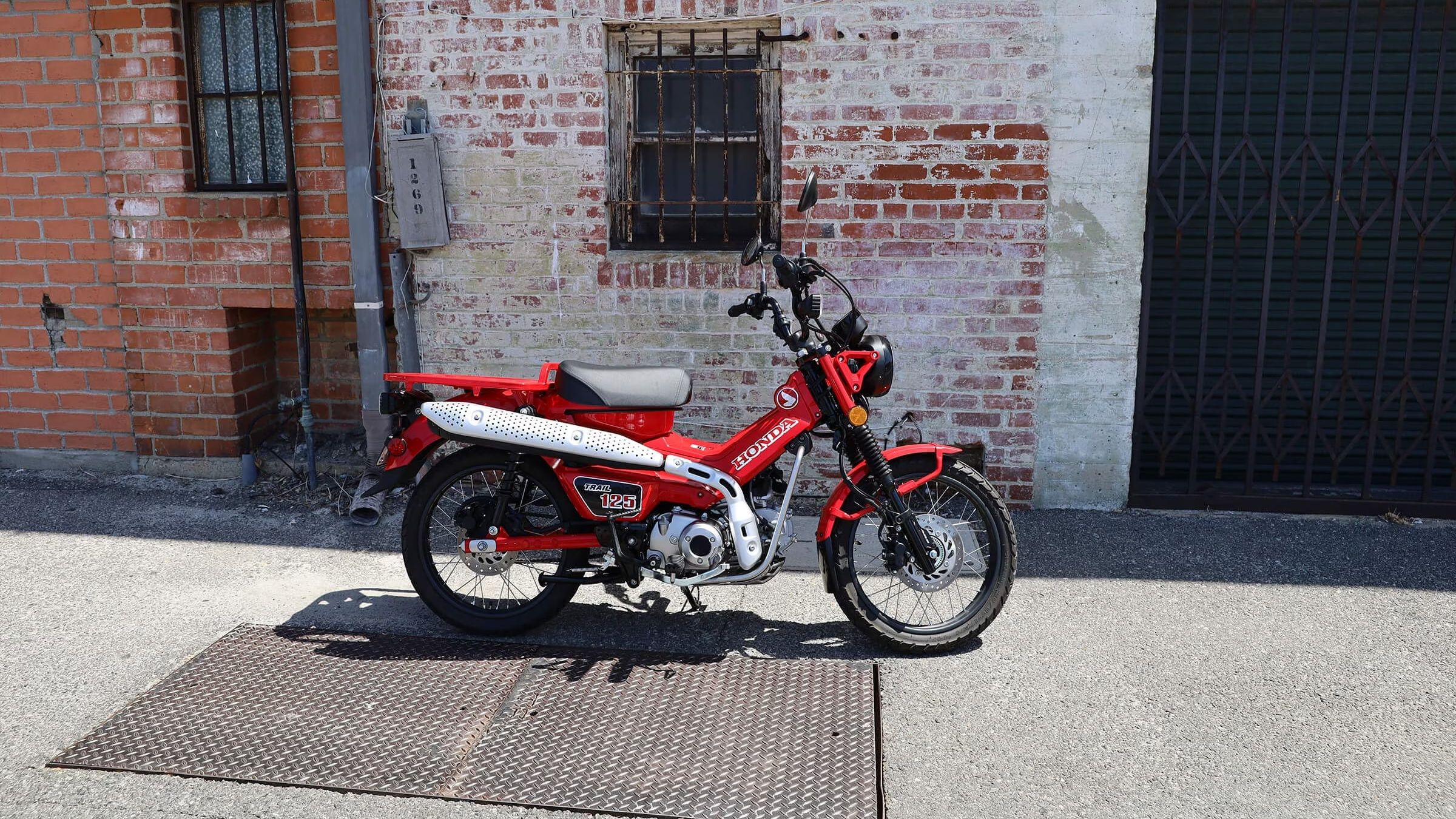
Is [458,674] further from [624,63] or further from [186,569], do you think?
[624,63]

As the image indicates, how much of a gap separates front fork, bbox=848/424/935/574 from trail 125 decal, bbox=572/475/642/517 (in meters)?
0.81

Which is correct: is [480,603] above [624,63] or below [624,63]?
below

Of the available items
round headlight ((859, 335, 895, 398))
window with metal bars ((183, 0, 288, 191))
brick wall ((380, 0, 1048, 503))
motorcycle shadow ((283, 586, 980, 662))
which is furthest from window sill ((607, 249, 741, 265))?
window with metal bars ((183, 0, 288, 191))

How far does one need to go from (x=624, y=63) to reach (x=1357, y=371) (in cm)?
385

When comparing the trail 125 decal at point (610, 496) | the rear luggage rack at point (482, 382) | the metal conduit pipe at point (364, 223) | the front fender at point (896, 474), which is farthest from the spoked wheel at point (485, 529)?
the metal conduit pipe at point (364, 223)

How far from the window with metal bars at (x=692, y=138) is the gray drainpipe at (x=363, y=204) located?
1160mm

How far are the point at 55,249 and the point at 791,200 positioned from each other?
12.7 feet

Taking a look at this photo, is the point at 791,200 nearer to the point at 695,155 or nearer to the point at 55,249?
the point at 695,155

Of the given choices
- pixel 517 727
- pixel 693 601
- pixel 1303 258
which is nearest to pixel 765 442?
pixel 693 601

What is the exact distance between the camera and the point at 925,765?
11.0ft

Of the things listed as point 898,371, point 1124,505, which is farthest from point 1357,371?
point 898,371

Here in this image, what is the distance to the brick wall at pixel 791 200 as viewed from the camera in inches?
205

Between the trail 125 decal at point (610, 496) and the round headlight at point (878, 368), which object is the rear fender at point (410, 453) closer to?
the trail 125 decal at point (610, 496)

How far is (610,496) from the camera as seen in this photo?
4082mm
